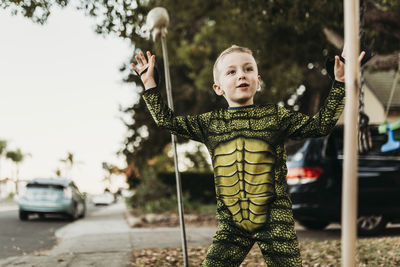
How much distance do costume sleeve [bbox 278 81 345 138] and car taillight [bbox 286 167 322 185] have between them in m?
5.35

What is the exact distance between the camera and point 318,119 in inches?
89.4

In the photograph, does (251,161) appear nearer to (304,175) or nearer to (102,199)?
(304,175)

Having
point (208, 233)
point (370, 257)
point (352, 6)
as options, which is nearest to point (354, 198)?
point (352, 6)

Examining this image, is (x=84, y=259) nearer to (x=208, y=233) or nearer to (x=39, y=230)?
(x=208, y=233)

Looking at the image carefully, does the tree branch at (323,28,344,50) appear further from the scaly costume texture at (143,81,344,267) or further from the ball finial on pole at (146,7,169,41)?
the scaly costume texture at (143,81,344,267)

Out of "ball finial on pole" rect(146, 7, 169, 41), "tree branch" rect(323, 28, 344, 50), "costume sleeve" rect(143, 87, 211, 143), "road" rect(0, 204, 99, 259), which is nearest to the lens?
"costume sleeve" rect(143, 87, 211, 143)

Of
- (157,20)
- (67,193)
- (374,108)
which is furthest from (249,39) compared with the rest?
(374,108)

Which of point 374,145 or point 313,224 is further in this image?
point 313,224

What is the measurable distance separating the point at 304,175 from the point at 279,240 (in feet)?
18.2

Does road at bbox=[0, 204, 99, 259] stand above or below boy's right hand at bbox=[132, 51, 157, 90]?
below

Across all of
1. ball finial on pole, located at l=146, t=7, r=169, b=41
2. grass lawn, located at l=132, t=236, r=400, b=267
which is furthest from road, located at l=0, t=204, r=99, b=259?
ball finial on pole, located at l=146, t=7, r=169, b=41

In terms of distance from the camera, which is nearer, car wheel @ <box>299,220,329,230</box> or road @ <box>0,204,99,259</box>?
road @ <box>0,204,99,259</box>

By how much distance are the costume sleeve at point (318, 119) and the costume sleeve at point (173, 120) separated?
0.42 metres

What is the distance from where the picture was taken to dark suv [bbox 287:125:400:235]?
7469 mm
